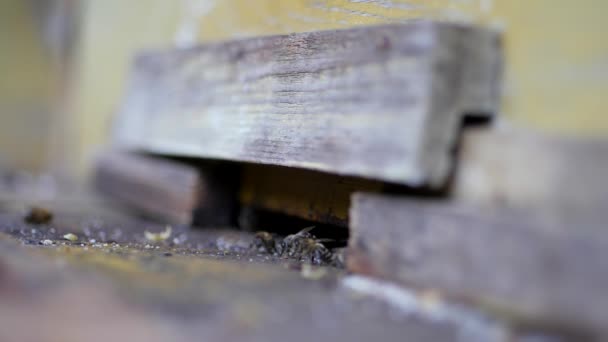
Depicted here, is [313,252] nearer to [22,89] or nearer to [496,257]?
[496,257]

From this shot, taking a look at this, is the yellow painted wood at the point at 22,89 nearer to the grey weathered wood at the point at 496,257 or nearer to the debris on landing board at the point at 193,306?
the debris on landing board at the point at 193,306

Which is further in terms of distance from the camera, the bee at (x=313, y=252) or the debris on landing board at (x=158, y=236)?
the debris on landing board at (x=158, y=236)

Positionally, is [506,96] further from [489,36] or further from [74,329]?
[74,329]

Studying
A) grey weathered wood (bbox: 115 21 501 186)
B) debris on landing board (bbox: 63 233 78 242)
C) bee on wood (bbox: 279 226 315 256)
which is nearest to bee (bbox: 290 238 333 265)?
bee on wood (bbox: 279 226 315 256)

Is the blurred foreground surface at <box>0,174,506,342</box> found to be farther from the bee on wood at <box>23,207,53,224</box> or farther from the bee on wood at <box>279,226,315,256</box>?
the bee on wood at <box>23,207,53,224</box>

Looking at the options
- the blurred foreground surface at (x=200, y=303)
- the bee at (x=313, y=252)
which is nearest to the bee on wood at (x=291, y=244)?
the bee at (x=313, y=252)

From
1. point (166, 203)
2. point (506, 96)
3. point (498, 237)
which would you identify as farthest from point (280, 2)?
point (498, 237)
